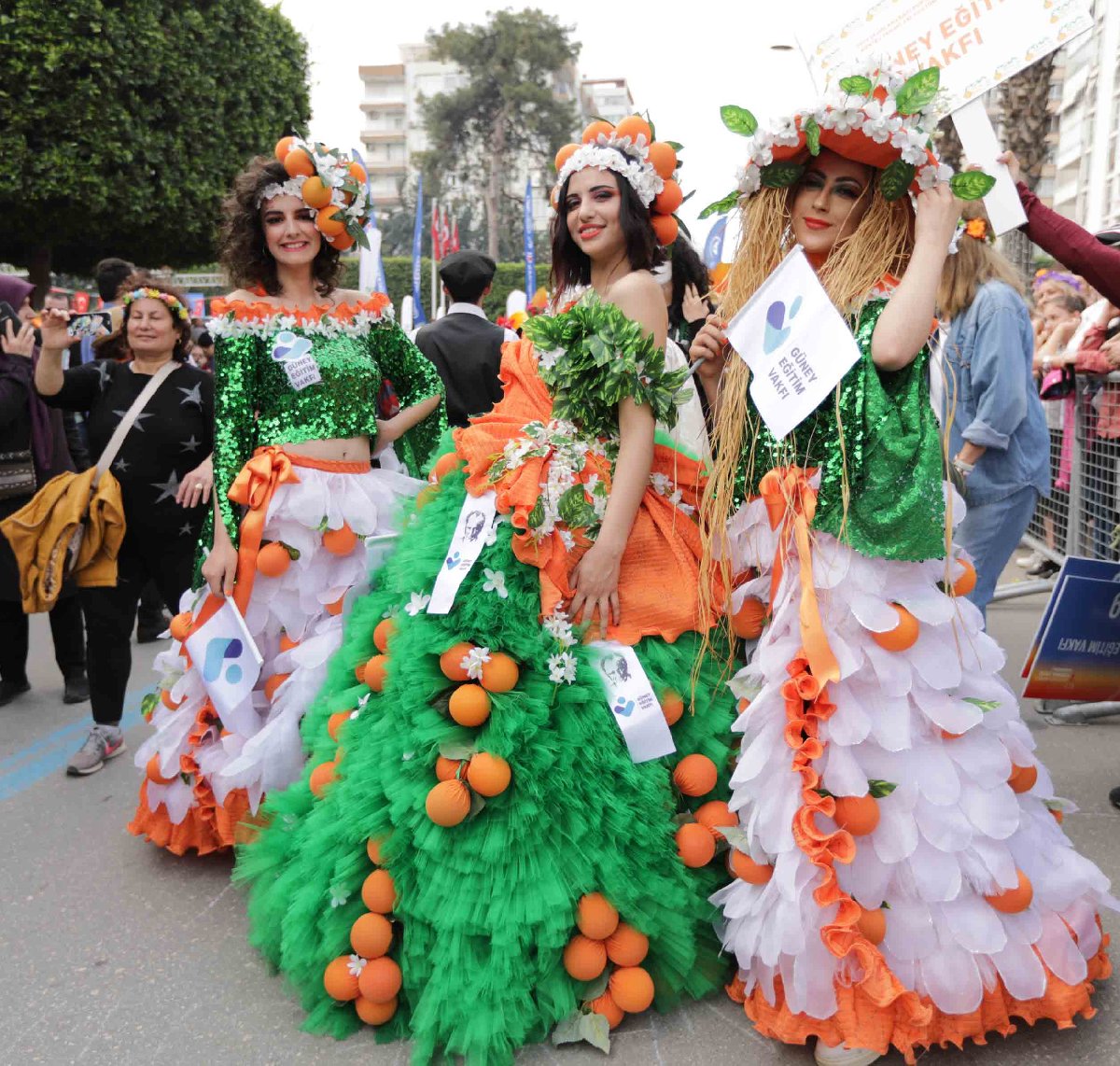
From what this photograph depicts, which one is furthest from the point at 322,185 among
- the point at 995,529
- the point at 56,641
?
the point at 56,641

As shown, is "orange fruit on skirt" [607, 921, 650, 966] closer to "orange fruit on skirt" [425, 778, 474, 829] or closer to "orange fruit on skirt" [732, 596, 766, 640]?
"orange fruit on skirt" [425, 778, 474, 829]

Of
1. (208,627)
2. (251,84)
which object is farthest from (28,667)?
(251,84)

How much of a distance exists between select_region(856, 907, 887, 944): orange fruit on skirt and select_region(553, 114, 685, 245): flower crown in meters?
1.76

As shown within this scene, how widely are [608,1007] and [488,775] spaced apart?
624 millimetres

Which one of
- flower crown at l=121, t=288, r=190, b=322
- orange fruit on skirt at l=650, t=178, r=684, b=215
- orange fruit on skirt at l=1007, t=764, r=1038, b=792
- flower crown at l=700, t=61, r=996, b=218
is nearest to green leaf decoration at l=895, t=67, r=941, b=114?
flower crown at l=700, t=61, r=996, b=218

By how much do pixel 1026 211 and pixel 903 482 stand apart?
136 centimetres

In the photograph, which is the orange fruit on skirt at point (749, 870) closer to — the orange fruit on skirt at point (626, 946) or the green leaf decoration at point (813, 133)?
the orange fruit on skirt at point (626, 946)

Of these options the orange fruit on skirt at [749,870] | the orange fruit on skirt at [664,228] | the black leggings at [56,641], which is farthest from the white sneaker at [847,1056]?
the black leggings at [56,641]

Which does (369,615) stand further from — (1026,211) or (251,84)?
(251,84)

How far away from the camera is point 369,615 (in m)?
2.71

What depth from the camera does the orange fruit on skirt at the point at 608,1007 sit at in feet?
7.39

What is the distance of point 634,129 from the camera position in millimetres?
2648

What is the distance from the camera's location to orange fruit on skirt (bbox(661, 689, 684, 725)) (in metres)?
2.34

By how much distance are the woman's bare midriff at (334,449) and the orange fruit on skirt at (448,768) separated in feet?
4.48
